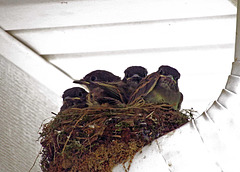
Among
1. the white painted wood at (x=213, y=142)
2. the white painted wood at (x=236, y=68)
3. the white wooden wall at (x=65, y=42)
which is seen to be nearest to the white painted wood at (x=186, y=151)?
the white painted wood at (x=213, y=142)

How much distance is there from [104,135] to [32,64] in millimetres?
1044

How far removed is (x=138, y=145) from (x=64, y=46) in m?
1.09

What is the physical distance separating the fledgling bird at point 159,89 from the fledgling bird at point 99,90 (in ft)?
0.45

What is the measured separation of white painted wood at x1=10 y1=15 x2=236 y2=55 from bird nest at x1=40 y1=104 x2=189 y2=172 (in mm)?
695

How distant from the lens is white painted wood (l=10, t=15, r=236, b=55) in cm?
284

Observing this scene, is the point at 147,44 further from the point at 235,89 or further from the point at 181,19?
the point at 235,89

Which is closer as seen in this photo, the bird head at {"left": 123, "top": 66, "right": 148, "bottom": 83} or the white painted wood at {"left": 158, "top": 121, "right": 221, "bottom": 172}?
the white painted wood at {"left": 158, "top": 121, "right": 221, "bottom": 172}


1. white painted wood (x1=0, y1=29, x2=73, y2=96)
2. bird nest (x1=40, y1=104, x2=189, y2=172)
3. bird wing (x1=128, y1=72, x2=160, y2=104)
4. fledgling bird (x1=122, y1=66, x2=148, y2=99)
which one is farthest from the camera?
white painted wood (x1=0, y1=29, x2=73, y2=96)

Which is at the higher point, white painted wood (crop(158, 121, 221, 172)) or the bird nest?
the bird nest

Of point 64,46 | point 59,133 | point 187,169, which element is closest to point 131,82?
point 64,46

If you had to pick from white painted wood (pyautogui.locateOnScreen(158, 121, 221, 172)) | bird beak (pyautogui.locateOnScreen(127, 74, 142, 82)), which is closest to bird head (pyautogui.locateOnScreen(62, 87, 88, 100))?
bird beak (pyautogui.locateOnScreen(127, 74, 142, 82))

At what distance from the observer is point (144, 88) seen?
2.55 metres

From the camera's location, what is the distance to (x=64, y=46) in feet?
9.84

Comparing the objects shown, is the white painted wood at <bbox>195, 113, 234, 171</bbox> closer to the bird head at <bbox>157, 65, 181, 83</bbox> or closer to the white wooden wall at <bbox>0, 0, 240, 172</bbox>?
the bird head at <bbox>157, 65, 181, 83</bbox>
